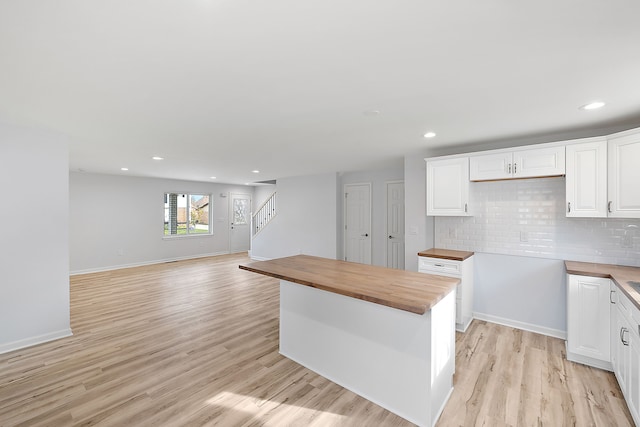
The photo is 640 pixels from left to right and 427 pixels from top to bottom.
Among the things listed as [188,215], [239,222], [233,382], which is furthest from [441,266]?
Result: [239,222]

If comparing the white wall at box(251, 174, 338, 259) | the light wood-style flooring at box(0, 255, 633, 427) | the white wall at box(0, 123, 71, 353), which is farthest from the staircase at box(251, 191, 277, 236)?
the white wall at box(0, 123, 71, 353)

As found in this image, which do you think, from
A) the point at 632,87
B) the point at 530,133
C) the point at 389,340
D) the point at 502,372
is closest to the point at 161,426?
the point at 389,340

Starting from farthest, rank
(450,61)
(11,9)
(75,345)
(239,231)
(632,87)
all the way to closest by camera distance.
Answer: (239,231) < (75,345) < (632,87) < (450,61) < (11,9)

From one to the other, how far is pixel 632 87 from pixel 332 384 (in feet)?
10.6

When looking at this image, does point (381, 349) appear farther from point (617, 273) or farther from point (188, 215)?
point (188, 215)

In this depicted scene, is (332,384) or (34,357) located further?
(34,357)

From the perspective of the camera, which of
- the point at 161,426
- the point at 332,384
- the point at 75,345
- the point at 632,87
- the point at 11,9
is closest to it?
the point at 11,9

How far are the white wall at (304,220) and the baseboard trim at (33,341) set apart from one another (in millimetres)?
4589

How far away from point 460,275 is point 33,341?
4.90 meters

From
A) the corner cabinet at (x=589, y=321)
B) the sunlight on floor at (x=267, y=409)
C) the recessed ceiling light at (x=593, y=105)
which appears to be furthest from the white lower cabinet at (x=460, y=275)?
the sunlight on floor at (x=267, y=409)

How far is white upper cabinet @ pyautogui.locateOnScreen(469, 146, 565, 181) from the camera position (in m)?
2.99

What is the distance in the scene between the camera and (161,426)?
1.90 meters

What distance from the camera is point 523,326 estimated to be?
11.3 ft

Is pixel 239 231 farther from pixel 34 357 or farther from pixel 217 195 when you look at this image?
pixel 34 357
